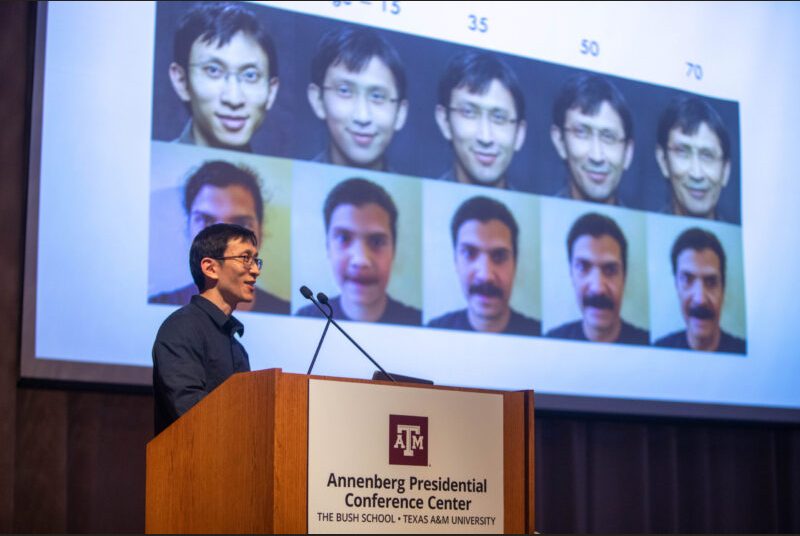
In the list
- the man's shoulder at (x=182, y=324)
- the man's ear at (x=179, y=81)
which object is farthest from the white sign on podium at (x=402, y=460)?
the man's ear at (x=179, y=81)

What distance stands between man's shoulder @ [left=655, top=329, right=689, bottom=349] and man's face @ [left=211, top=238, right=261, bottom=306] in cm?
277

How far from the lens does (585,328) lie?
515cm

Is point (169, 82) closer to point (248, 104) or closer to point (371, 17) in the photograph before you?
point (248, 104)

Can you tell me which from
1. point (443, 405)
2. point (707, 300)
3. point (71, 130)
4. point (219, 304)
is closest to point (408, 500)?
point (443, 405)

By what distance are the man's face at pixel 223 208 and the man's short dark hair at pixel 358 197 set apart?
0.31m

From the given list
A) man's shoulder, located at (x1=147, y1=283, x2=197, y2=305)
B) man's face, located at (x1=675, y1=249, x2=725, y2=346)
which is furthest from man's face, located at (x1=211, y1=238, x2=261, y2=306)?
man's face, located at (x1=675, y1=249, x2=725, y2=346)

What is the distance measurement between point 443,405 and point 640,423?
3276 mm

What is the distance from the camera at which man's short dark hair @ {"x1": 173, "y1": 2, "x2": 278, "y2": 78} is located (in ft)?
14.6

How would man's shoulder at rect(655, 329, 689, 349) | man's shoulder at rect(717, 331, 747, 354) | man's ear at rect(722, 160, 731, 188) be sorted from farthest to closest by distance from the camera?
man's ear at rect(722, 160, 731, 188) → man's shoulder at rect(717, 331, 747, 354) → man's shoulder at rect(655, 329, 689, 349)

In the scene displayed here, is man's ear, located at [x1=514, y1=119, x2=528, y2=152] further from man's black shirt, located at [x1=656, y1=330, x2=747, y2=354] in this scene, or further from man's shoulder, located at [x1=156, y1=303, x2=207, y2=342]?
man's shoulder, located at [x1=156, y1=303, x2=207, y2=342]

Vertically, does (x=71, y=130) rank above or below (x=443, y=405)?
above

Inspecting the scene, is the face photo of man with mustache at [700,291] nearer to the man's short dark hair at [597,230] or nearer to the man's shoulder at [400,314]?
the man's short dark hair at [597,230]

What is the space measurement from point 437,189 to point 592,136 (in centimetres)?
88

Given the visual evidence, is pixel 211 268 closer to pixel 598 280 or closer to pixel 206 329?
pixel 206 329
